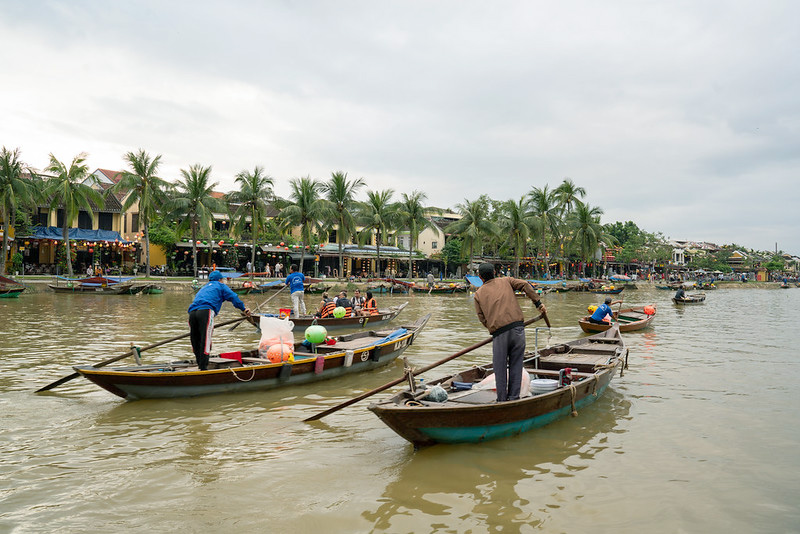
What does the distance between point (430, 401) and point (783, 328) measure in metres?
21.2

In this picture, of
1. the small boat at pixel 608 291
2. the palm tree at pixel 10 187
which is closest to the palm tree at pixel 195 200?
→ the palm tree at pixel 10 187

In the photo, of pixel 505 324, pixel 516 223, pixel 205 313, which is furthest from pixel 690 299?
pixel 205 313

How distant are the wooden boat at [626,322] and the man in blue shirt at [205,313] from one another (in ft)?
32.9

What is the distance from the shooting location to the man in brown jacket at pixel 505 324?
19.9 feet

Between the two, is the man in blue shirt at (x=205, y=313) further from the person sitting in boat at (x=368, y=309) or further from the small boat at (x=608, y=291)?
the small boat at (x=608, y=291)

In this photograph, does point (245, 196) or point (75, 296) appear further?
point (245, 196)

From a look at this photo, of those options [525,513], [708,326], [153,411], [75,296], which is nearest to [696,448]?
[525,513]

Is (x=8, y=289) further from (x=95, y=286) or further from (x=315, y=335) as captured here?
(x=315, y=335)

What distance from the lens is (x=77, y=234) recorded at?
38.3m

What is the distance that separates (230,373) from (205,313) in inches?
40.0

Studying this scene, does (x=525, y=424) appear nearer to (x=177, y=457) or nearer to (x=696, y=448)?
(x=696, y=448)

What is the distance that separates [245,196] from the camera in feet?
125

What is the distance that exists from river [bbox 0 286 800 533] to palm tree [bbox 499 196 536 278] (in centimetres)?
3689

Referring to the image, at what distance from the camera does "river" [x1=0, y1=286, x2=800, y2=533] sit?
4.57m
